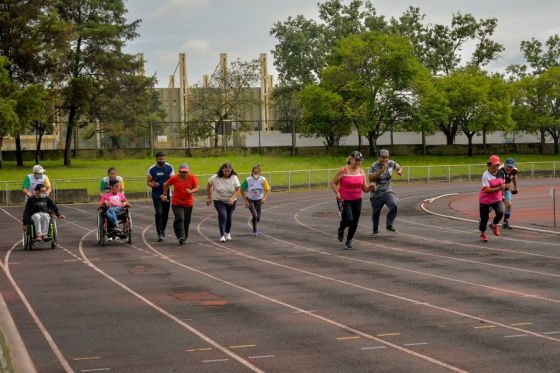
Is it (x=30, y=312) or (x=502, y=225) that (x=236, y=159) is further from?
(x=30, y=312)

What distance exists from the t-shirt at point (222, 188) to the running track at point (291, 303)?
1.04 metres

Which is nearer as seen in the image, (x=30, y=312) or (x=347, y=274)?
(x=30, y=312)

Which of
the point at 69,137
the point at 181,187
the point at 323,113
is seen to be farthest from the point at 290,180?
the point at 181,187

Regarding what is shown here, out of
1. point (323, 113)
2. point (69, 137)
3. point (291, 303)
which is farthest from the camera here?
point (323, 113)

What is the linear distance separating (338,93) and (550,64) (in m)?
34.0

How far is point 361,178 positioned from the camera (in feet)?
61.5

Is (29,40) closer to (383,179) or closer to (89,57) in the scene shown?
(89,57)

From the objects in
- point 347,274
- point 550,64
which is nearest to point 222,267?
point 347,274

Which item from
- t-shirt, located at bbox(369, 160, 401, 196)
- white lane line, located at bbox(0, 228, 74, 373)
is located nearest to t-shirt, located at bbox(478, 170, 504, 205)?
t-shirt, located at bbox(369, 160, 401, 196)

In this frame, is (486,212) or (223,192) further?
(223,192)

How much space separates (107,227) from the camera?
19.9 m

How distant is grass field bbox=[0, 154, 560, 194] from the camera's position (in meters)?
50.6

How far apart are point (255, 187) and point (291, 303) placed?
35.8ft

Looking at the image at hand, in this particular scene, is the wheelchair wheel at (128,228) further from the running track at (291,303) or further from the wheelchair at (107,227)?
the running track at (291,303)
